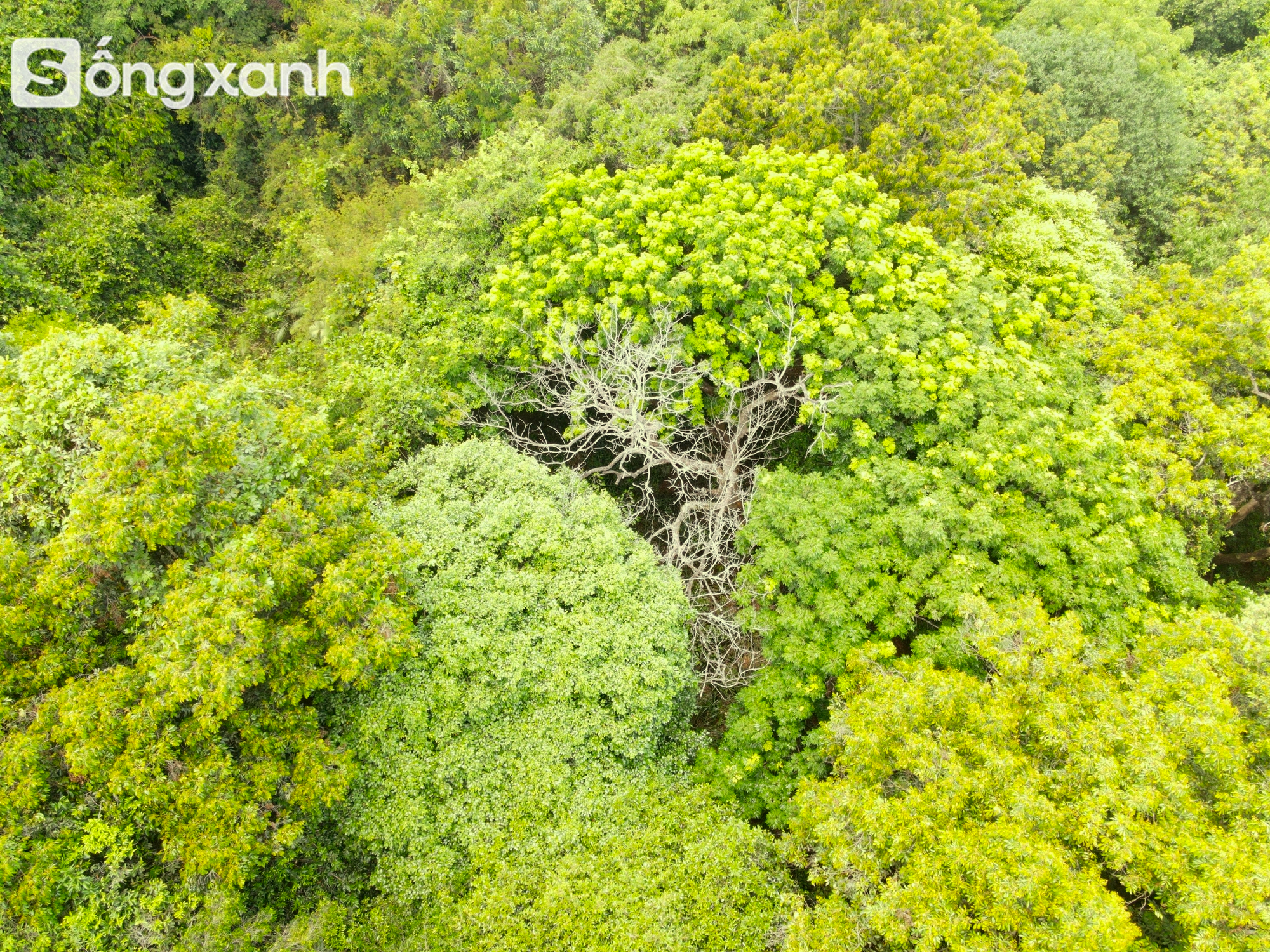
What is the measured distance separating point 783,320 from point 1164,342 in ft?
29.5

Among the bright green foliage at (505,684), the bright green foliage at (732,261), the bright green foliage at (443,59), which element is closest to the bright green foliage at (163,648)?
the bright green foliage at (505,684)

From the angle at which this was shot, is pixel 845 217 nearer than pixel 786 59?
Yes

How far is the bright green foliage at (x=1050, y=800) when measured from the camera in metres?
8.54

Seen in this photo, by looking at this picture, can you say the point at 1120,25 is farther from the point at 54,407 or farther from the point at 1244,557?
the point at 54,407

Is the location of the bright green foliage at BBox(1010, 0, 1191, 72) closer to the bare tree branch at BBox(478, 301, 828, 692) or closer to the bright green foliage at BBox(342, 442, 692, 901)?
the bare tree branch at BBox(478, 301, 828, 692)

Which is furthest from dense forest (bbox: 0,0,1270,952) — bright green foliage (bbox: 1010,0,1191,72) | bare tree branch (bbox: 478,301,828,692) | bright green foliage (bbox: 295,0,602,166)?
bright green foliage (bbox: 1010,0,1191,72)

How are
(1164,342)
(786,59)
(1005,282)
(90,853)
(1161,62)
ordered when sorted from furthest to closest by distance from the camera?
(1161,62), (786,59), (1005,282), (1164,342), (90,853)

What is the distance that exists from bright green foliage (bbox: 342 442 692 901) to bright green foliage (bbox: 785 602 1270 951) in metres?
3.72

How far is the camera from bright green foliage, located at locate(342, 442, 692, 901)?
11.9 m

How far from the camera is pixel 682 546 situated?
17.1m

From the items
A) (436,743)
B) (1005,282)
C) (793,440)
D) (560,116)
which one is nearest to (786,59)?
(560,116)

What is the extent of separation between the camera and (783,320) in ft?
52.3

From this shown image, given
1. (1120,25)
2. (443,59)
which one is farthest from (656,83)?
(1120,25)

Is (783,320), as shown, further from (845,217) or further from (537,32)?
(537,32)
